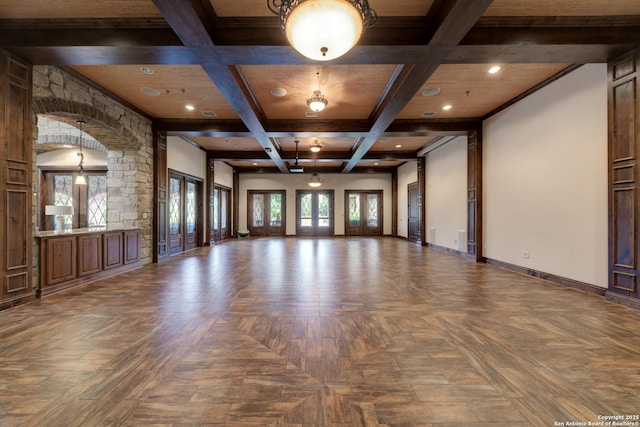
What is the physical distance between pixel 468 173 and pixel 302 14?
615 cm

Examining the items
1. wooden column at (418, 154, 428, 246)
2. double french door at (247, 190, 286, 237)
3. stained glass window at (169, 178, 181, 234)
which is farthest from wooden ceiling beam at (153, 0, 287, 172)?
double french door at (247, 190, 286, 237)

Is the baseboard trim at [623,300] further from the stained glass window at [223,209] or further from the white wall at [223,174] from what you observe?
the stained glass window at [223,209]

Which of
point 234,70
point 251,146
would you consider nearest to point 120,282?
point 234,70

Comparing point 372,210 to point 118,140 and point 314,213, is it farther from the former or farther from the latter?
point 118,140

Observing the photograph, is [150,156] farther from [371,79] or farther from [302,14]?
[302,14]

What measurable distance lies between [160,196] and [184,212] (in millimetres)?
1895

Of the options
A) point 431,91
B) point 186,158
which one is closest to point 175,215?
point 186,158

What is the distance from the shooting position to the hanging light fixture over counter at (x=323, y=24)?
7.00 feet

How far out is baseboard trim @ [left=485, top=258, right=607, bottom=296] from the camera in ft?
12.7

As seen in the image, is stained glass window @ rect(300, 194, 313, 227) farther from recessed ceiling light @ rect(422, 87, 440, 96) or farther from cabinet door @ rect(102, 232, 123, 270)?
recessed ceiling light @ rect(422, 87, 440, 96)

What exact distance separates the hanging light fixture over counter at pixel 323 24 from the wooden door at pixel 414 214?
8747mm

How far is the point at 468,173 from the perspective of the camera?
22.9 feet

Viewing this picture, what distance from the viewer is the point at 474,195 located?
670 cm

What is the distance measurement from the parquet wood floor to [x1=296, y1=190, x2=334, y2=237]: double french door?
9.66 metres
